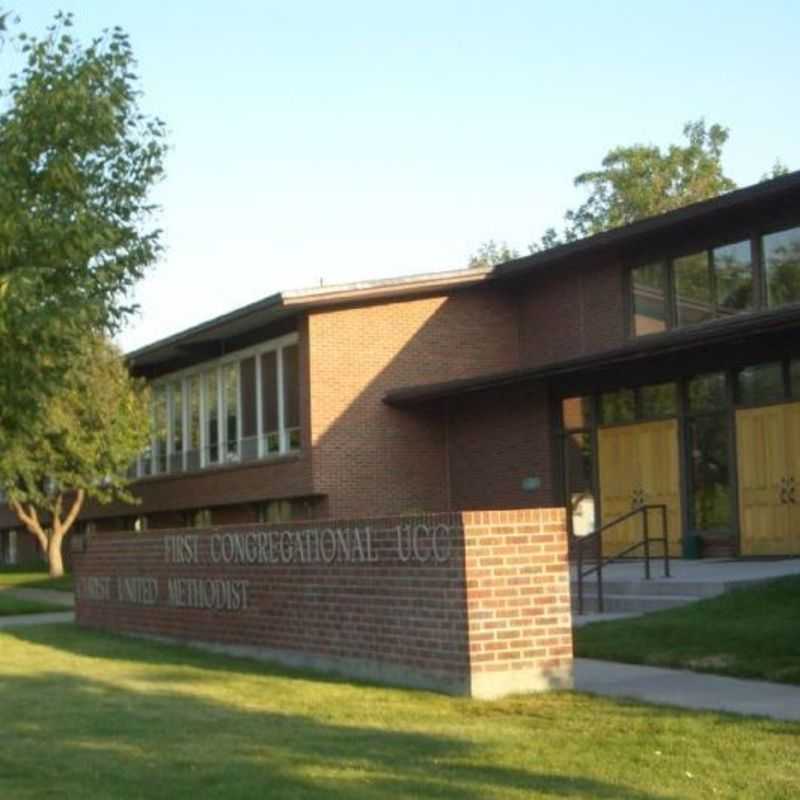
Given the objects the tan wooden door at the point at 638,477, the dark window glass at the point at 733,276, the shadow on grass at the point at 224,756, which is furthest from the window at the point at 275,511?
the shadow on grass at the point at 224,756

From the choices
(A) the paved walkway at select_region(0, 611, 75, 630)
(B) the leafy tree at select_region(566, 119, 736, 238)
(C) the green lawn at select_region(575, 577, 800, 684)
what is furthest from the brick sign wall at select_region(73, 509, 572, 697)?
(B) the leafy tree at select_region(566, 119, 736, 238)

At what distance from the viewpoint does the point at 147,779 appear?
26.3ft

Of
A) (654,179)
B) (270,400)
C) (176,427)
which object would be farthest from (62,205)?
(654,179)

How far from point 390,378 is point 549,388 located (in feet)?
10.7

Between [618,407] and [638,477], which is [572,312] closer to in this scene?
[618,407]

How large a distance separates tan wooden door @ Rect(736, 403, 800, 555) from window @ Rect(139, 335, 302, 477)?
940cm

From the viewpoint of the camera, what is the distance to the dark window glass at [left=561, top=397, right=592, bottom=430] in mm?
25141

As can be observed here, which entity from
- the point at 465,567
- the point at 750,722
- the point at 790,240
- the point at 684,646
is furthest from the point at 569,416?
the point at 750,722

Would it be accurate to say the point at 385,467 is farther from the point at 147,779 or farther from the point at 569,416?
the point at 147,779

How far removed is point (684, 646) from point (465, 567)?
119 inches

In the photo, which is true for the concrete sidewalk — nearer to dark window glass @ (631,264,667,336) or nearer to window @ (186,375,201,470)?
dark window glass @ (631,264,667,336)

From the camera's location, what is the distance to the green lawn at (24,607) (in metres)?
24.9

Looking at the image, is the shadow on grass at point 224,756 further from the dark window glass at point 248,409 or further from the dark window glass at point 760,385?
the dark window glass at point 248,409

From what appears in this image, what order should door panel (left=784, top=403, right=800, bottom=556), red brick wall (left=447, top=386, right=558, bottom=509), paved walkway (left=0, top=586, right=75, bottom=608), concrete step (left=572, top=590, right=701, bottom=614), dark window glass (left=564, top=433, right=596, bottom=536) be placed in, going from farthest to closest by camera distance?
1. paved walkway (left=0, top=586, right=75, bottom=608)
2. red brick wall (left=447, top=386, right=558, bottom=509)
3. dark window glass (left=564, top=433, right=596, bottom=536)
4. door panel (left=784, top=403, right=800, bottom=556)
5. concrete step (left=572, top=590, right=701, bottom=614)
